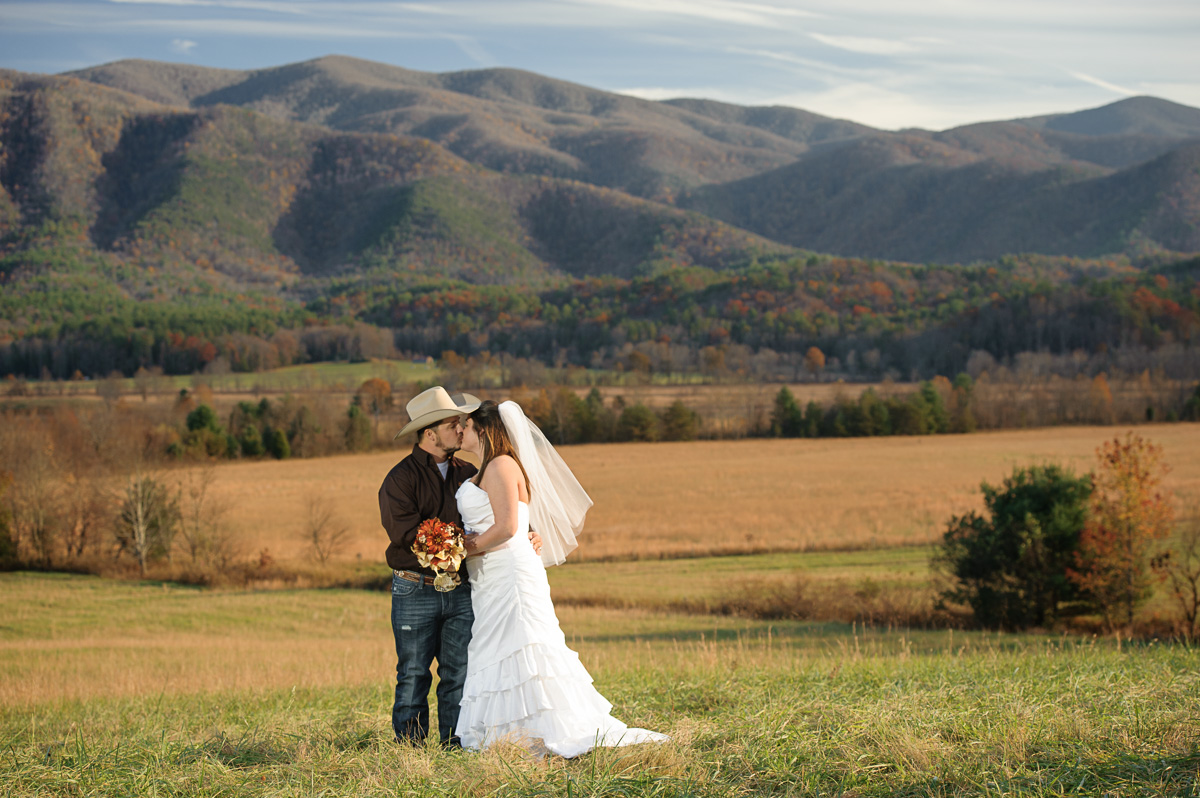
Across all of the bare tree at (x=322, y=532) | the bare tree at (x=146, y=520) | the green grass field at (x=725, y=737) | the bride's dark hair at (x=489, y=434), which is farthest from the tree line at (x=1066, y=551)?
the bare tree at (x=146, y=520)

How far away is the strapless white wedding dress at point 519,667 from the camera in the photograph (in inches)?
208

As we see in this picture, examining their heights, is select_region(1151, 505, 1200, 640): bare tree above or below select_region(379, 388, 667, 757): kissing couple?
below

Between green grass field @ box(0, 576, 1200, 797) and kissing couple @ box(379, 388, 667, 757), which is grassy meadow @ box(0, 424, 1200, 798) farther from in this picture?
kissing couple @ box(379, 388, 667, 757)

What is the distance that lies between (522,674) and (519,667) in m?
0.05

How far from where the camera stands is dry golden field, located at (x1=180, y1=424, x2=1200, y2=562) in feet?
130

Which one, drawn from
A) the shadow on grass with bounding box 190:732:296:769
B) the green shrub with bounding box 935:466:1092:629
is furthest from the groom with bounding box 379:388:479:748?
the green shrub with bounding box 935:466:1092:629

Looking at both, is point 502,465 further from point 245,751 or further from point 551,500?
point 245,751

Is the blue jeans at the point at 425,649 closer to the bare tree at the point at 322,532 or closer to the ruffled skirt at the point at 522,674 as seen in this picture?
the ruffled skirt at the point at 522,674

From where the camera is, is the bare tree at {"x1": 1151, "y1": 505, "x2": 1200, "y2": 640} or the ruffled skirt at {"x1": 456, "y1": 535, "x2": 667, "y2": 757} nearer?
the ruffled skirt at {"x1": 456, "y1": 535, "x2": 667, "y2": 757}

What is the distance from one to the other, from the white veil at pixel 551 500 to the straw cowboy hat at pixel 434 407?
371 mm

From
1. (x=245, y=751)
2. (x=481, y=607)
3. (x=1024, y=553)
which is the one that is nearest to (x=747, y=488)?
(x=1024, y=553)

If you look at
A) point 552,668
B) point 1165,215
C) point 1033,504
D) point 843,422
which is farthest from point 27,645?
point 1165,215

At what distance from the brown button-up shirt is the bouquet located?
142mm

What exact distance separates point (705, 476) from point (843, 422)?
23831 mm
